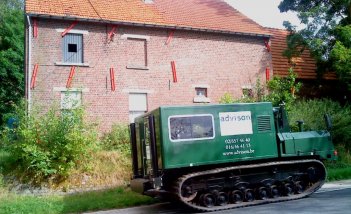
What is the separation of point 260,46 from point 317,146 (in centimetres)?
1197

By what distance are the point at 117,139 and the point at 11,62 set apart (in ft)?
61.3

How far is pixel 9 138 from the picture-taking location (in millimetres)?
14328

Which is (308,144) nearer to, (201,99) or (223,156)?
(223,156)

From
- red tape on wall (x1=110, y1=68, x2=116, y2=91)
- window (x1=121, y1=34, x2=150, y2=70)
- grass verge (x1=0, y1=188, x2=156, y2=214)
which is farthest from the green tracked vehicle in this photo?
window (x1=121, y1=34, x2=150, y2=70)

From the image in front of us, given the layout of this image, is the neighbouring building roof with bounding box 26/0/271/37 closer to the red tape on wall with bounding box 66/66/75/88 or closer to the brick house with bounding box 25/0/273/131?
the brick house with bounding box 25/0/273/131

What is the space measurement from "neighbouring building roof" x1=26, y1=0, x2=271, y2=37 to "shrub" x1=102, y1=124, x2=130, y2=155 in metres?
5.18

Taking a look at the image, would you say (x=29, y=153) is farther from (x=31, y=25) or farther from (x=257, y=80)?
(x=257, y=80)

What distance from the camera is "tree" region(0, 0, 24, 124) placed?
1231 inches

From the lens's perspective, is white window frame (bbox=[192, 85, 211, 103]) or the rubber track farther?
white window frame (bbox=[192, 85, 211, 103])

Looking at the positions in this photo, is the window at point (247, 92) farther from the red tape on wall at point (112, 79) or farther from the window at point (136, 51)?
the red tape on wall at point (112, 79)

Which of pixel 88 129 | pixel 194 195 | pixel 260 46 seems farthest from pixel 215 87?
pixel 194 195

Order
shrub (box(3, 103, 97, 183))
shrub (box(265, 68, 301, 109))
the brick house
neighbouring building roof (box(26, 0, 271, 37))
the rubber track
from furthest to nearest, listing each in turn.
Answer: shrub (box(265, 68, 301, 109))
neighbouring building roof (box(26, 0, 271, 37))
the brick house
shrub (box(3, 103, 97, 183))
the rubber track

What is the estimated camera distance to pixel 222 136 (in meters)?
10.0

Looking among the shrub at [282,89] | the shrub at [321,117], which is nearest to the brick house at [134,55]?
the shrub at [282,89]
